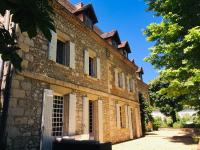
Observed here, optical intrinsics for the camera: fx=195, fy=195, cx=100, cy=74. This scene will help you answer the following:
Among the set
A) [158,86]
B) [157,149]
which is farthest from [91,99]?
[158,86]

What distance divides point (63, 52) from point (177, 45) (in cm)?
548

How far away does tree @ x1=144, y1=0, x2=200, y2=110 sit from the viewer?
8.70 metres

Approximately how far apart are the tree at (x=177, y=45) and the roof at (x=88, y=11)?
3.15 metres

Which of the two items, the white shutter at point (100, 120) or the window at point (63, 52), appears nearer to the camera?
the window at point (63, 52)

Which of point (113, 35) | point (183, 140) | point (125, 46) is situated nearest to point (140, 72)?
point (125, 46)

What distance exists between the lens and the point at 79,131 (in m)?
8.75

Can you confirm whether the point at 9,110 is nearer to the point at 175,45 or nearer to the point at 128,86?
the point at 175,45

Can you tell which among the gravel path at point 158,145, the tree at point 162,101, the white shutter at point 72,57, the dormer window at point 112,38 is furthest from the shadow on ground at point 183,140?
the tree at point 162,101

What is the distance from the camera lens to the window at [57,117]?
8.02 meters

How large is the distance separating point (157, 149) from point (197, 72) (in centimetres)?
417

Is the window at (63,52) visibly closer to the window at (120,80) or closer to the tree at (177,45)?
the tree at (177,45)

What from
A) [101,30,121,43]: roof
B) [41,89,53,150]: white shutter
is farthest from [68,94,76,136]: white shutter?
[101,30,121,43]: roof

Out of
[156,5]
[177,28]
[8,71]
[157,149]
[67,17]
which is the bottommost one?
[157,149]

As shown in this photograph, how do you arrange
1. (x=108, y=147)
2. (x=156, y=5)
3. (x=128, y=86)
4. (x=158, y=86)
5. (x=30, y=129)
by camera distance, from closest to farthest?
(x=108, y=147)
(x=30, y=129)
(x=156, y=5)
(x=128, y=86)
(x=158, y=86)
